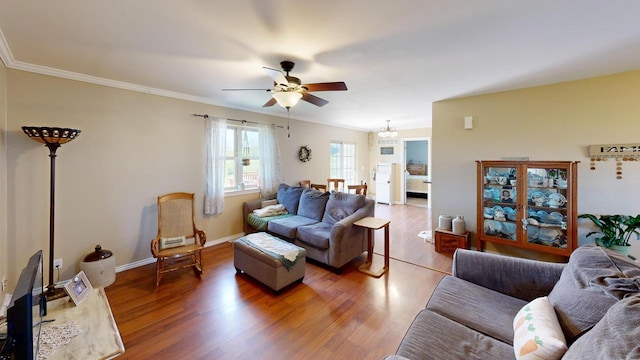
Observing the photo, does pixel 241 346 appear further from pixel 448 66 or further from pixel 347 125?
pixel 347 125

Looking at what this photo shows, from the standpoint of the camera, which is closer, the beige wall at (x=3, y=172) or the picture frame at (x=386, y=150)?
the beige wall at (x=3, y=172)

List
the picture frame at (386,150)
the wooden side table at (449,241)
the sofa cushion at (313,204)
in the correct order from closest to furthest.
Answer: the wooden side table at (449,241)
the sofa cushion at (313,204)
the picture frame at (386,150)

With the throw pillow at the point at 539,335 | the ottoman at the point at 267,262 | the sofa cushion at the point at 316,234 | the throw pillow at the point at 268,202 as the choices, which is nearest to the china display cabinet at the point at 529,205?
the sofa cushion at the point at 316,234

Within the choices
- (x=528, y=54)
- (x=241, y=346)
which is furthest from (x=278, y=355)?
(x=528, y=54)

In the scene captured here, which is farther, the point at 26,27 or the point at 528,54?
the point at 528,54

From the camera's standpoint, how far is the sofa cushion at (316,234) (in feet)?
10.4

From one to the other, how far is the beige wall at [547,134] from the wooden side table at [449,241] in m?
0.35

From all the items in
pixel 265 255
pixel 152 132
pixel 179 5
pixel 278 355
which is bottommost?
pixel 278 355

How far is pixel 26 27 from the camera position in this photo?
6.08ft

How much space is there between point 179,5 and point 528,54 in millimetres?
2953

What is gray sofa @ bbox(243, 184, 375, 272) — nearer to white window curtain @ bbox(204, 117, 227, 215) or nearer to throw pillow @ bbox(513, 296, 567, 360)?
white window curtain @ bbox(204, 117, 227, 215)

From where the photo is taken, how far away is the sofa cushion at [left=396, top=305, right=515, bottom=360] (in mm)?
1237

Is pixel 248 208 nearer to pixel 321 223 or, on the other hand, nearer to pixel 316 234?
pixel 321 223

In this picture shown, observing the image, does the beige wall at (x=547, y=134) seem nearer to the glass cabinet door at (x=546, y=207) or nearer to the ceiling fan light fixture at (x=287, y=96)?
the glass cabinet door at (x=546, y=207)
